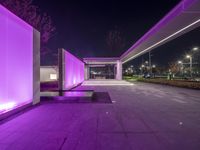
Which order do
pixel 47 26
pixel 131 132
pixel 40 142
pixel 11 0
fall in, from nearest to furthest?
pixel 40 142
pixel 131 132
pixel 11 0
pixel 47 26

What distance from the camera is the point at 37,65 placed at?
832 centimetres

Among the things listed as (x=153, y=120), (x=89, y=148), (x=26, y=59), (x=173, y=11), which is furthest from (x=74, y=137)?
(x=173, y=11)

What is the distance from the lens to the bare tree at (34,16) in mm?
15016

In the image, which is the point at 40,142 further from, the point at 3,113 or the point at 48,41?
the point at 48,41

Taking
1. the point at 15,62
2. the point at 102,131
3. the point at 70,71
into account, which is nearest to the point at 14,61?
the point at 15,62

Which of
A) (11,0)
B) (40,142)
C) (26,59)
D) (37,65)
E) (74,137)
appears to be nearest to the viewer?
(40,142)

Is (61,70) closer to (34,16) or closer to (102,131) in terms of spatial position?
(34,16)

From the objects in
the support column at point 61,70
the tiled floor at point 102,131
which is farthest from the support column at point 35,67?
the support column at point 61,70

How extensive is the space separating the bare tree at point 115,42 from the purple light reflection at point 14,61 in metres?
44.6

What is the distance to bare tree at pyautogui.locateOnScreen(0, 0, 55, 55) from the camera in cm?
1502

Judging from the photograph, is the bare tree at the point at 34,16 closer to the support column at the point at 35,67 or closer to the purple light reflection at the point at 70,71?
the purple light reflection at the point at 70,71

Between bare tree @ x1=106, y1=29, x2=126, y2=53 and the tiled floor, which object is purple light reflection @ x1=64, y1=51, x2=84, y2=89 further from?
bare tree @ x1=106, y1=29, x2=126, y2=53

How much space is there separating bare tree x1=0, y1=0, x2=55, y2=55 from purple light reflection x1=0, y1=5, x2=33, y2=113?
914 cm

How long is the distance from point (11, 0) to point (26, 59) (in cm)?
992
